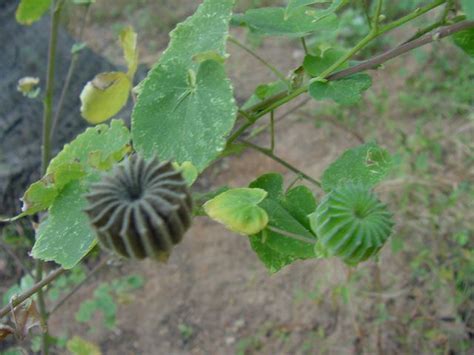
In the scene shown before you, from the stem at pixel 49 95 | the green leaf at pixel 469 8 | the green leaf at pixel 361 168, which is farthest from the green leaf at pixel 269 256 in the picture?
the stem at pixel 49 95

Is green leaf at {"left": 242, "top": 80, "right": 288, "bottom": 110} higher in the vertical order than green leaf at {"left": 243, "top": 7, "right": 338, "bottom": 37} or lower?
lower

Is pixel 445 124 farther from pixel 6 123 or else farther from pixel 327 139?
pixel 6 123

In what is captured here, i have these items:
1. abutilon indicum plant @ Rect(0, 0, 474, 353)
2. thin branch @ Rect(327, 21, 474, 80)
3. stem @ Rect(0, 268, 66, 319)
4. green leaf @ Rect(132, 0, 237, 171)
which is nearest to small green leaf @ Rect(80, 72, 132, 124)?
abutilon indicum plant @ Rect(0, 0, 474, 353)

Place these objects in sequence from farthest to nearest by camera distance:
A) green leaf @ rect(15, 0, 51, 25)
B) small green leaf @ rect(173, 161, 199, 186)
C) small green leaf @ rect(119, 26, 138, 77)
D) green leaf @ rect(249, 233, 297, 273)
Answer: green leaf @ rect(15, 0, 51, 25) < small green leaf @ rect(119, 26, 138, 77) < green leaf @ rect(249, 233, 297, 273) < small green leaf @ rect(173, 161, 199, 186)

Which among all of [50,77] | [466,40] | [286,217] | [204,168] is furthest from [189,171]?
[50,77]

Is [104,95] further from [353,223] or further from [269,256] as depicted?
[353,223]

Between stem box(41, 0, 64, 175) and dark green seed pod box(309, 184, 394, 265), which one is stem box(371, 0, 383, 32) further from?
stem box(41, 0, 64, 175)

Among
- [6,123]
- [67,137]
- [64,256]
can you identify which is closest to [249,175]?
[67,137]

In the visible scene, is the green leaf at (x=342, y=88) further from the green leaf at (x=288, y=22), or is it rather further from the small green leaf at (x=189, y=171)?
the small green leaf at (x=189, y=171)
